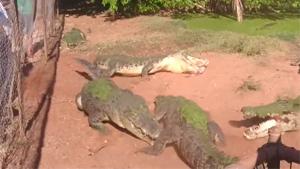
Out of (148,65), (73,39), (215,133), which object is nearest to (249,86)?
(148,65)

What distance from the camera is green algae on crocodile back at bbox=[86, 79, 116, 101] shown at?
26.2 feet

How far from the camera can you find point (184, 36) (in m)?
12.3

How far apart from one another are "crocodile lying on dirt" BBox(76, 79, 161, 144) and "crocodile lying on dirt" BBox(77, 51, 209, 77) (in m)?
1.35

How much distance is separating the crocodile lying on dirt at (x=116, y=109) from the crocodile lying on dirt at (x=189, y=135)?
17cm

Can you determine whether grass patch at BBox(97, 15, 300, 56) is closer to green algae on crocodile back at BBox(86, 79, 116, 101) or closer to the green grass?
the green grass

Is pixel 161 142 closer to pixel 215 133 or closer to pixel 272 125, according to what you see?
pixel 215 133

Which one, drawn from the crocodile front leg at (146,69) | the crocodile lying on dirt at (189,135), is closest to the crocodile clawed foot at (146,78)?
the crocodile front leg at (146,69)

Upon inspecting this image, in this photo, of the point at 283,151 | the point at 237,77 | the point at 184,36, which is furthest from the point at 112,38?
the point at 283,151

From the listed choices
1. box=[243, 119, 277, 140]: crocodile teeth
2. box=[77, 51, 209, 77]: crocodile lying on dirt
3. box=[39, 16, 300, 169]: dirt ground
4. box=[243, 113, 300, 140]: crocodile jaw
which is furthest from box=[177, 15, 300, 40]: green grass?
box=[243, 119, 277, 140]: crocodile teeth

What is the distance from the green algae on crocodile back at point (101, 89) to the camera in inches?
314

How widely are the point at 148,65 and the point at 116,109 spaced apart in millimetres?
2236

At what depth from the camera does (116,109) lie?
25.2 ft

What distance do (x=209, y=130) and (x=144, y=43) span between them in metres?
4.87

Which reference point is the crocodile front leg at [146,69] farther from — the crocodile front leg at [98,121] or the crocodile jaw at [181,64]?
the crocodile front leg at [98,121]
